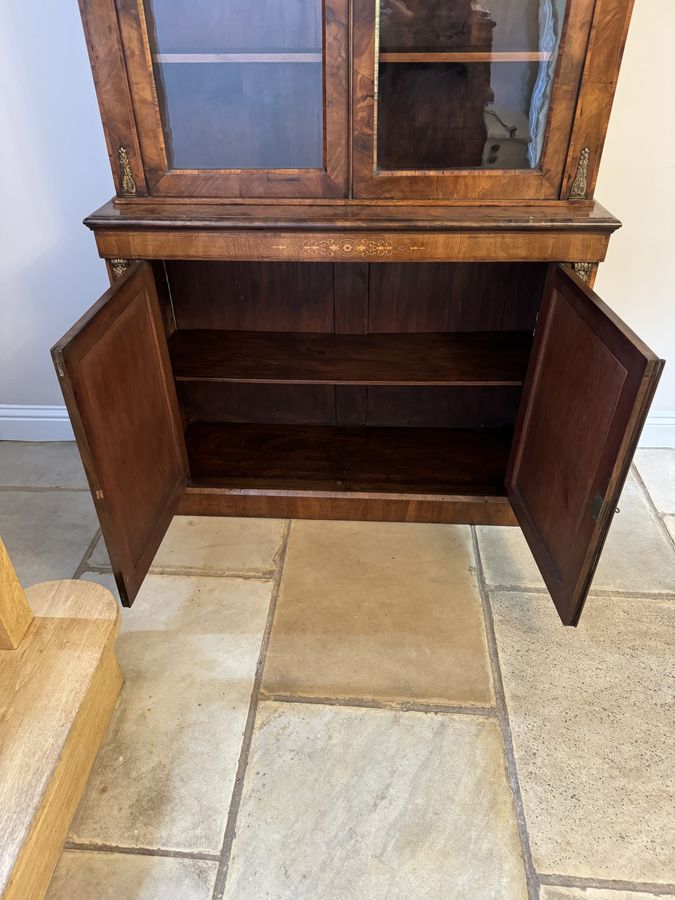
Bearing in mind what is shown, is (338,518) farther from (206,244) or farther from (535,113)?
(535,113)

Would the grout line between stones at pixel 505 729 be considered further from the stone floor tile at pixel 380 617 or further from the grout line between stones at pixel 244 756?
the grout line between stones at pixel 244 756

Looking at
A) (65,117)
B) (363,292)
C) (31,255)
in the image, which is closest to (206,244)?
(363,292)

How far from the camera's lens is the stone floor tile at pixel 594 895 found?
4.01 ft

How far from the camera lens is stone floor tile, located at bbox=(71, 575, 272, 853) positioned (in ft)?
4.39

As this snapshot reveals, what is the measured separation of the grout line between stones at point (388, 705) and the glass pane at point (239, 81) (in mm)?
1275

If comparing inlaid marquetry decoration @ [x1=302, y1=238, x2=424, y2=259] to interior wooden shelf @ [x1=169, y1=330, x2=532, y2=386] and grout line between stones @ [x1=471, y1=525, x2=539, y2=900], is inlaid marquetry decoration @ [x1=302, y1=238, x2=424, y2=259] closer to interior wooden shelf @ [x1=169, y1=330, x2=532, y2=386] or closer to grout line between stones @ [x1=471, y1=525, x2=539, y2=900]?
interior wooden shelf @ [x1=169, y1=330, x2=532, y2=386]

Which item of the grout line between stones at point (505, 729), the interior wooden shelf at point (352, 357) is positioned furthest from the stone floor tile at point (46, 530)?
the grout line between stones at point (505, 729)

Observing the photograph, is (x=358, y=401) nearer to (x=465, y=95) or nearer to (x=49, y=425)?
(x=465, y=95)

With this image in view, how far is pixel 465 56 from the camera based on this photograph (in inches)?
57.3

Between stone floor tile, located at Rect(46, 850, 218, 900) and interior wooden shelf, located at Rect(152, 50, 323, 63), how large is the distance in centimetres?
168

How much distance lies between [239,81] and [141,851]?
167cm

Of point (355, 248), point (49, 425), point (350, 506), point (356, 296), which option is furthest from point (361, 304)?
point (49, 425)

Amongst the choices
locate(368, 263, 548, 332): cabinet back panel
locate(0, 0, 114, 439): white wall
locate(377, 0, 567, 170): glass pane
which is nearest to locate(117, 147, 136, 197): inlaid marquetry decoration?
locate(0, 0, 114, 439): white wall

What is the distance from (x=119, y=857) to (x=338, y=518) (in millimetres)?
1088
